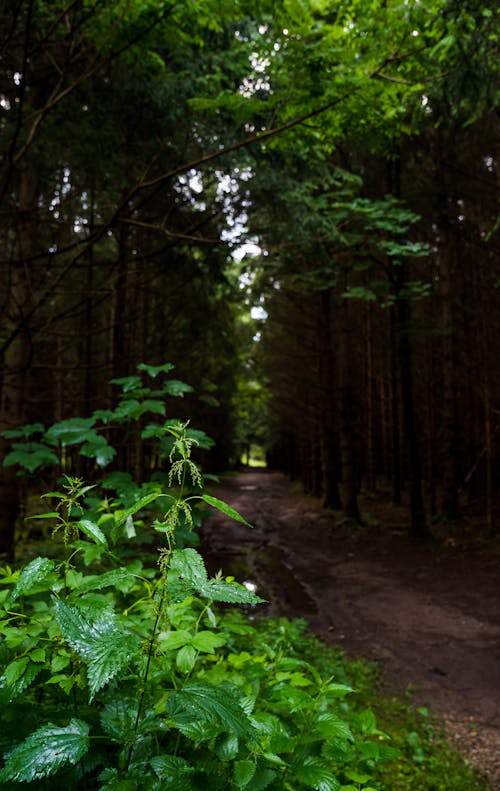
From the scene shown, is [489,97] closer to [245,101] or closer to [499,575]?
[245,101]

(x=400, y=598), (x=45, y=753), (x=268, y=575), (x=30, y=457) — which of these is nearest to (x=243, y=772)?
(x=45, y=753)

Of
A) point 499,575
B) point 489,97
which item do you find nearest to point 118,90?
point 489,97

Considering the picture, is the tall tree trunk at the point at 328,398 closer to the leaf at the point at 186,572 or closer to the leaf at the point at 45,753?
the leaf at the point at 186,572

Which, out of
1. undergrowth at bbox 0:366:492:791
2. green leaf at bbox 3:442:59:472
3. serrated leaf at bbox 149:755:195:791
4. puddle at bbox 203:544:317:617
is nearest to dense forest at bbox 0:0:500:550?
green leaf at bbox 3:442:59:472

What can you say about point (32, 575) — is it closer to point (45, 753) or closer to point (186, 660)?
point (45, 753)

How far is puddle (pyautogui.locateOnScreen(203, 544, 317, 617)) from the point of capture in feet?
25.6

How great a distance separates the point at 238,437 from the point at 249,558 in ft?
107

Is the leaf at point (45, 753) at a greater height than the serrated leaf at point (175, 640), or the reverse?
the serrated leaf at point (175, 640)

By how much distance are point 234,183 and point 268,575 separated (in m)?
8.22

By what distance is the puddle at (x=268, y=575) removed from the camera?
782cm

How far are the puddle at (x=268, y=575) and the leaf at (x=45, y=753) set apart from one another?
18.1 feet

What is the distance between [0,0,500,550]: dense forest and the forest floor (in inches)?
72.9

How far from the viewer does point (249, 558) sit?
11.4 metres

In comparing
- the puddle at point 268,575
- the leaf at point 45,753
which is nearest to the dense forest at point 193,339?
the leaf at point 45,753
